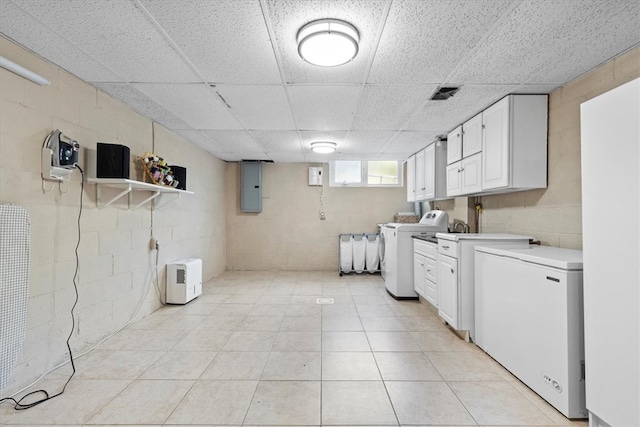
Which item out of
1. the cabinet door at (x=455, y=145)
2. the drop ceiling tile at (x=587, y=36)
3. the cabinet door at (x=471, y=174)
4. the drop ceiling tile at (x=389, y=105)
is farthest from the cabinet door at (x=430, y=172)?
the drop ceiling tile at (x=587, y=36)

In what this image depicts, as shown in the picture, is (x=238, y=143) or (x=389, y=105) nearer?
(x=389, y=105)

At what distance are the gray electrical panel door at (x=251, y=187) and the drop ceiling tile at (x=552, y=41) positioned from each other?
422 cm

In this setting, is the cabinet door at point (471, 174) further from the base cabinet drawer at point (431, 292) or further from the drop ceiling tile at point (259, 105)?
the drop ceiling tile at point (259, 105)

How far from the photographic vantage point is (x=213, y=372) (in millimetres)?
2186

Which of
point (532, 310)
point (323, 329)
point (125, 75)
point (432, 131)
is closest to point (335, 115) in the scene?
point (432, 131)

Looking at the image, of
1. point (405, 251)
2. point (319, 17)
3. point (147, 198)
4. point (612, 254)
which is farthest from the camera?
point (405, 251)

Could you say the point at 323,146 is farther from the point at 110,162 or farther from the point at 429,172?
the point at 110,162

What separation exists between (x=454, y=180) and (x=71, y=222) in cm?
385

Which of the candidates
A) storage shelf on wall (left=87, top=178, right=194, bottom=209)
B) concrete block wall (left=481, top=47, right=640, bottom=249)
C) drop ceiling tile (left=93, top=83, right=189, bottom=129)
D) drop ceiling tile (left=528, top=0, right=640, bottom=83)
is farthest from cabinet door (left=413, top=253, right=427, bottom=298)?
drop ceiling tile (left=93, top=83, right=189, bottom=129)

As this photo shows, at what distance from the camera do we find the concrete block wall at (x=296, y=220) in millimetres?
6027

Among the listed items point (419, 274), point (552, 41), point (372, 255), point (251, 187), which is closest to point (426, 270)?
point (419, 274)

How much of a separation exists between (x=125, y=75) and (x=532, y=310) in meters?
3.33

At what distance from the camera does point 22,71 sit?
6.15 ft

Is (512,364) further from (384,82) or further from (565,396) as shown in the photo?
(384,82)
